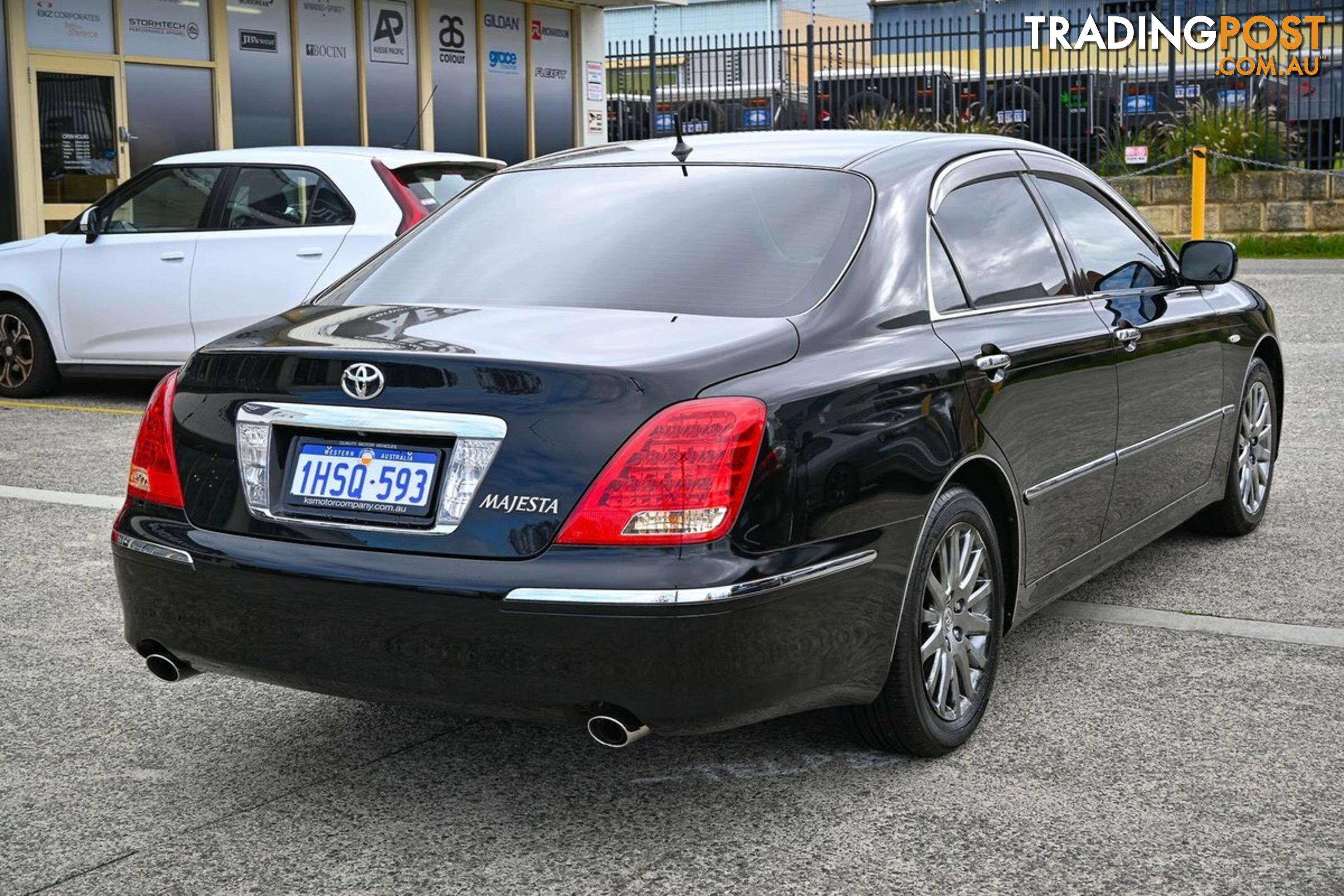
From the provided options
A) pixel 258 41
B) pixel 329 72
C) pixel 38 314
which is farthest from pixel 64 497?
pixel 329 72

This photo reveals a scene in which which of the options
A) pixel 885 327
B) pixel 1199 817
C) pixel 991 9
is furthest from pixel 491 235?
pixel 991 9

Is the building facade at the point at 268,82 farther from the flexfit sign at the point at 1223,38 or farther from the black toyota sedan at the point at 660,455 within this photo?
the black toyota sedan at the point at 660,455

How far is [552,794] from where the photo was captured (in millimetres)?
3896

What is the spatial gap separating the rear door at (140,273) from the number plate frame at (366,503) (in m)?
7.19

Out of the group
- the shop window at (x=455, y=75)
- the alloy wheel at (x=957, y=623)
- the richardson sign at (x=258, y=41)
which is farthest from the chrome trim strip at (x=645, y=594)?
the shop window at (x=455, y=75)

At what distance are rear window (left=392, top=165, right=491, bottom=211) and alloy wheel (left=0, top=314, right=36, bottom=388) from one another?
2.88 m

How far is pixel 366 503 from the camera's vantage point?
3504 millimetres

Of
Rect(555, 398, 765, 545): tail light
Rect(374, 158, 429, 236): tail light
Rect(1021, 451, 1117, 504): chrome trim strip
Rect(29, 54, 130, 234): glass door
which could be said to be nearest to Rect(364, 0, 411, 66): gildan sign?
Rect(29, 54, 130, 234): glass door

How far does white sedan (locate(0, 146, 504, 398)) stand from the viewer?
10141 mm

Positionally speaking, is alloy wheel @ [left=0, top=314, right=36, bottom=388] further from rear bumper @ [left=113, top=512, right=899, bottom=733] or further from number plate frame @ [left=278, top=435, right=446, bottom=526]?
number plate frame @ [left=278, top=435, right=446, bottom=526]

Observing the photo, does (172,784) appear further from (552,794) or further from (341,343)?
(341,343)

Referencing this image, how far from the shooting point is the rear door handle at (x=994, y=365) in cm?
420

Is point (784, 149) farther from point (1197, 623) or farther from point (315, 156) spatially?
point (315, 156)

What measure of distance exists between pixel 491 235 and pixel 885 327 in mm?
1130
